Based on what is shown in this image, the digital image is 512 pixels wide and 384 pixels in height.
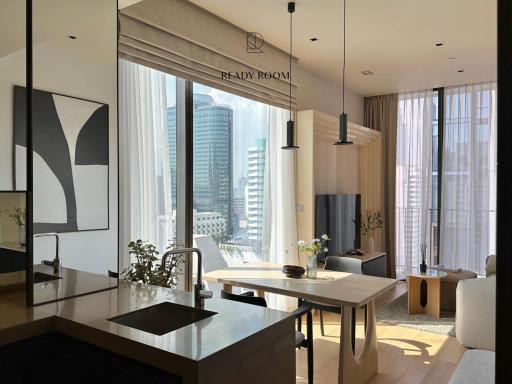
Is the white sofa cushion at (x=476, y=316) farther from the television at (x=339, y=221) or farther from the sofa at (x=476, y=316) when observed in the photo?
the television at (x=339, y=221)

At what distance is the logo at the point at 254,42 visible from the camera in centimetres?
384

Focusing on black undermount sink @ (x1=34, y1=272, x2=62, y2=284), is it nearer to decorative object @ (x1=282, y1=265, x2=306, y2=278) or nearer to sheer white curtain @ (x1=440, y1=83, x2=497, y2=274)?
decorative object @ (x1=282, y1=265, x2=306, y2=278)

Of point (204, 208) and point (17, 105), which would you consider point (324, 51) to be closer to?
point (204, 208)

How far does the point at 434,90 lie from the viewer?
20.5ft

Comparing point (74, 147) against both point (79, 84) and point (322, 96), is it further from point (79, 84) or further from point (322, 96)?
point (322, 96)

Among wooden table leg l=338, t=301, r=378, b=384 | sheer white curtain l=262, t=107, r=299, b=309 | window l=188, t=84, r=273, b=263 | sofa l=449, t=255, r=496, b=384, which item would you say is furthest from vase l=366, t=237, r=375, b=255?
wooden table leg l=338, t=301, r=378, b=384

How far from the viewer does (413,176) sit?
6.32 m

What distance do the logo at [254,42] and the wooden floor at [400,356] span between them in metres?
2.86

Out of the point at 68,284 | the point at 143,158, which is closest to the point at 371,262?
the point at 143,158

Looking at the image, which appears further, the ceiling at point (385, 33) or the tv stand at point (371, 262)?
the tv stand at point (371, 262)

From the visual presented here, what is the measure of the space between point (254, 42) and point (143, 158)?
66.7 inches

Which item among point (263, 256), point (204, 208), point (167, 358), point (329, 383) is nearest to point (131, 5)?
point (204, 208)

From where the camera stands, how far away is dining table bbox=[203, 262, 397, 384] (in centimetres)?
259

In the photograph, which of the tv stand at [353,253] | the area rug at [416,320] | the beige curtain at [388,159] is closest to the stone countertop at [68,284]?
the area rug at [416,320]
